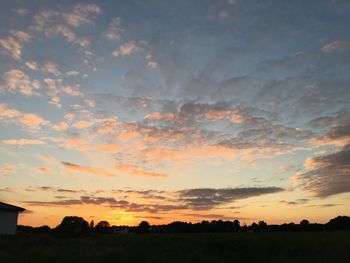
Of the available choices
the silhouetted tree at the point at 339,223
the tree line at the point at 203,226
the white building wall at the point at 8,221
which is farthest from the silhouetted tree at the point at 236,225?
the white building wall at the point at 8,221

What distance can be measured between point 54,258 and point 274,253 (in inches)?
379

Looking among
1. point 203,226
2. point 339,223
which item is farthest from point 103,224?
point 339,223

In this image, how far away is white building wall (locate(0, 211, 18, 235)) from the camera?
43.1 metres

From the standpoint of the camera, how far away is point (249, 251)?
1805 centimetres

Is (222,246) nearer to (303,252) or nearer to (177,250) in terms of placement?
(177,250)

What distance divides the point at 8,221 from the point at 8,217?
456 millimetres

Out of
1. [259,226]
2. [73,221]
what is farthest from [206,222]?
[73,221]

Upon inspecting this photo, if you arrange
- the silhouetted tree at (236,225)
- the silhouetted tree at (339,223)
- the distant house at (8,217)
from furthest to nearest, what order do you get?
1. the silhouetted tree at (236,225)
2. the silhouetted tree at (339,223)
3. the distant house at (8,217)

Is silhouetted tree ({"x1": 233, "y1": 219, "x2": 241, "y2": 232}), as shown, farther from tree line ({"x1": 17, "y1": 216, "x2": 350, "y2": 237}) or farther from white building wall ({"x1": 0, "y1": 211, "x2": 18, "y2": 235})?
white building wall ({"x1": 0, "y1": 211, "x2": 18, "y2": 235})

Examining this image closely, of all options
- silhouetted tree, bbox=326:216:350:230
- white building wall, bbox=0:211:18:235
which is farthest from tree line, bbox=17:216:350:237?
white building wall, bbox=0:211:18:235

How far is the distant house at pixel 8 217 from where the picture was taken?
43094 millimetres

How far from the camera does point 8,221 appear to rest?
43.8m

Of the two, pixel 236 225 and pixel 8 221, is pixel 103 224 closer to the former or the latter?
pixel 236 225

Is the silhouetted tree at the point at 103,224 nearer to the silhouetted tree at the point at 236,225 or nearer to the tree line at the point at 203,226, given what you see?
the tree line at the point at 203,226
